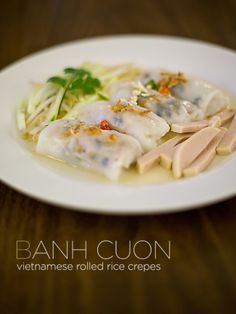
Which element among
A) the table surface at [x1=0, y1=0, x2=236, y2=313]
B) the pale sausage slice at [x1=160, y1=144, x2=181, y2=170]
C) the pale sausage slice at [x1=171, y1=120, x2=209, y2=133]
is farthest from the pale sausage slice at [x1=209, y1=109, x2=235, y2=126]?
the table surface at [x1=0, y1=0, x2=236, y2=313]

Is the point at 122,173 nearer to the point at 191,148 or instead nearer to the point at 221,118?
the point at 191,148

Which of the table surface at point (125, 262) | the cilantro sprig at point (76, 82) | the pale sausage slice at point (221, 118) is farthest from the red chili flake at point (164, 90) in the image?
the table surface at point (125, 262)

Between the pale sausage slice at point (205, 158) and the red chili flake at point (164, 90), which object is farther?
the red chili flake at point (164, 90)

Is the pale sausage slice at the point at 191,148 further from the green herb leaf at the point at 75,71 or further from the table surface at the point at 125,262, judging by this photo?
the green herb leaf at the point at 75,71

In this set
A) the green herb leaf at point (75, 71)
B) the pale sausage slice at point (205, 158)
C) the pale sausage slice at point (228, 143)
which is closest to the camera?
the pale sausage slice at point (205, 158)

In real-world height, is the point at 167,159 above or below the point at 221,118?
below

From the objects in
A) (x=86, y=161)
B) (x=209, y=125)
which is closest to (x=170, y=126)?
(x=209, y=125)

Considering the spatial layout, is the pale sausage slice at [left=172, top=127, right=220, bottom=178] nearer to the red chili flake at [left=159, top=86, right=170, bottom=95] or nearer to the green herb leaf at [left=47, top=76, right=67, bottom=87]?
the red chili flake at [left=159, top=86, right=170, bottom=95]

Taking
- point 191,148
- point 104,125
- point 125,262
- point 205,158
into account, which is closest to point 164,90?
point 104,125
